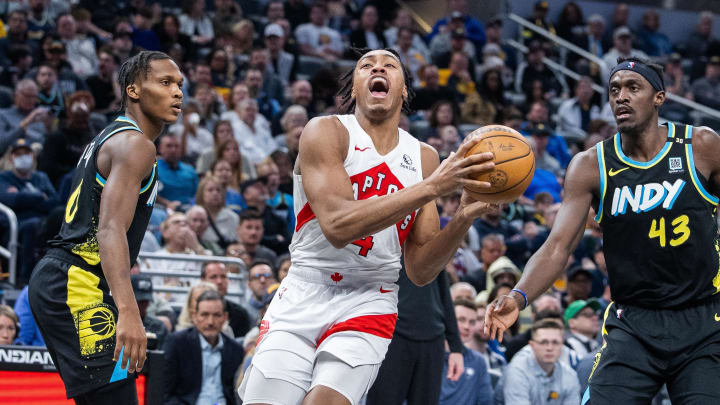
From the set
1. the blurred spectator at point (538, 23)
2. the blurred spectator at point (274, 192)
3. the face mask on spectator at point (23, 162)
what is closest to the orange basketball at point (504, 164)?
the face mask on spectator at point (23, 162)

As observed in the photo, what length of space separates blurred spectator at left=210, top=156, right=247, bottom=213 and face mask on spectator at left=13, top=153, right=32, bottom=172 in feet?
6.81

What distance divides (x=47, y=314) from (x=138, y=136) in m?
0.92

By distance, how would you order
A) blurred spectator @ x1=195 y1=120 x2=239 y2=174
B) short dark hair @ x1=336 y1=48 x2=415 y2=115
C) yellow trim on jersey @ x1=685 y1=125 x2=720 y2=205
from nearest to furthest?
yellow trim on jersey @ x1=685 y1=125 x2=720 y2=205 < short dark hair @ x1=336 y1=48 x2=415 y2=115 < blurred spectator @ x1=195 y1=120 x2=239 y2=174

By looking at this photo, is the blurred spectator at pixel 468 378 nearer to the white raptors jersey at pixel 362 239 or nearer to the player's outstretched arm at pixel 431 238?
the player's outstretched arm at pixel 431 238

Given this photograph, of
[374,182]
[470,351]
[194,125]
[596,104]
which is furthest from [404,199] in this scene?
[596,104]

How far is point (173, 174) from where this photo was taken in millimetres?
11445

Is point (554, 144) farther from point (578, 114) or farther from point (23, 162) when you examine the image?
point (23, 162)

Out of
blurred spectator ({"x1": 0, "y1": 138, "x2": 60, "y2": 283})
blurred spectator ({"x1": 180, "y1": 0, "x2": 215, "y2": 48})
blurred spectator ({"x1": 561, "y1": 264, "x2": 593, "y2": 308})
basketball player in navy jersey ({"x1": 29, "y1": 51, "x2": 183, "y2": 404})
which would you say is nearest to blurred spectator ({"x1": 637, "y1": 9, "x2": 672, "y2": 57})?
blurred spectator ({"x1": 180, "y1": 0, "x2": 215, "y2": 48})

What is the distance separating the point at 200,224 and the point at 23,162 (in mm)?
1904

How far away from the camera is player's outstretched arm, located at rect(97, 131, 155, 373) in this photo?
429 centimetres

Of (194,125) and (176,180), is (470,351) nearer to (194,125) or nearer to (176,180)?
(176,180)

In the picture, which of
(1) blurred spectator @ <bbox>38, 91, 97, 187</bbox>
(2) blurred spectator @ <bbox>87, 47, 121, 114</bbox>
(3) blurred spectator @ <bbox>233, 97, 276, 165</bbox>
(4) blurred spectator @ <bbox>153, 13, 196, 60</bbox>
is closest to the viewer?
(1) blurred spectator @ <bbox>38, 91, 97, 187</bbox>

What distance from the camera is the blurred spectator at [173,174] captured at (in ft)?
37.3

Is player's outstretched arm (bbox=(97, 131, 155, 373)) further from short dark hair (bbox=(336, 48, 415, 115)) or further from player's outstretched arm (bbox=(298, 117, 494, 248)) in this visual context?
short dark hair (bbox=(336, 48, 415, 115))
